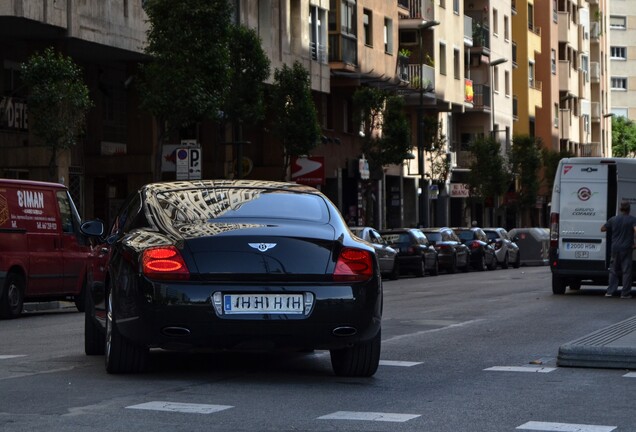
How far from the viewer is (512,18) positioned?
91.1m

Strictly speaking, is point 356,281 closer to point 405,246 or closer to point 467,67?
point 405,246

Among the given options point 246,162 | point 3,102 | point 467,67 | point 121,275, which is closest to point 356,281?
point 121,275

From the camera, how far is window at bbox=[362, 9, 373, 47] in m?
57.4

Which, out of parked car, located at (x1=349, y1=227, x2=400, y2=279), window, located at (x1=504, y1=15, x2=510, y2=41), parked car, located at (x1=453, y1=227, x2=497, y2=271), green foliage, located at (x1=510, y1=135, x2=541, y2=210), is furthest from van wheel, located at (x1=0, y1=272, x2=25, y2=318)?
window, located at (x1=504, y1=15, x2=510, y2=41)

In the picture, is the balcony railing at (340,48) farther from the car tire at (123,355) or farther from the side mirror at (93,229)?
the car tire at (123,355)

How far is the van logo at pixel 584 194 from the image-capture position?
2900cm

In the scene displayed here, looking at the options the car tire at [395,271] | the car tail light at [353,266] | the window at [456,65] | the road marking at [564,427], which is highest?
the window at [456,65]

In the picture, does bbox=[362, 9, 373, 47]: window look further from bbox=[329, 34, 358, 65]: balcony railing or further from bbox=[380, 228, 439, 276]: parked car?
bbox=[380, 228, 439, 276]: parked car

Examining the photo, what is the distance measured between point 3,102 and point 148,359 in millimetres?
24780

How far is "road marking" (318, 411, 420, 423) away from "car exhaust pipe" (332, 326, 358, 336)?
57.1 inches

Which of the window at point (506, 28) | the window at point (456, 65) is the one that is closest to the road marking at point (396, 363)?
the window at point (456, 65)

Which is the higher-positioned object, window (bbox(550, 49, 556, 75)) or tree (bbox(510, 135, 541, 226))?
window (bbox(550, 49, 556, 75))

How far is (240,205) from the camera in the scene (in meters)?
11.6

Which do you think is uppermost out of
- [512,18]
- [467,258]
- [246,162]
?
[512,18]
